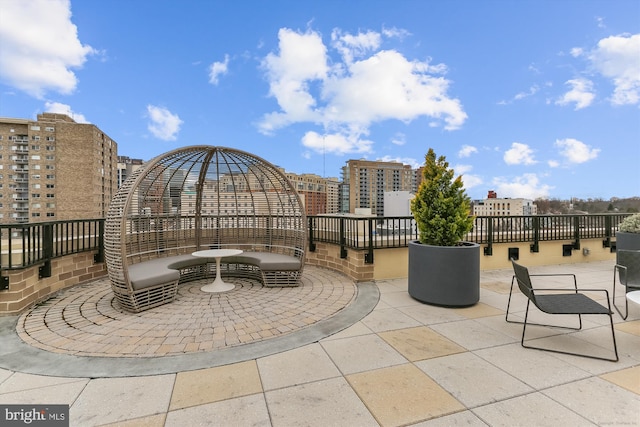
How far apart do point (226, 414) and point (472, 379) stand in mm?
1777

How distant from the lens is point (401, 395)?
6.01 feet

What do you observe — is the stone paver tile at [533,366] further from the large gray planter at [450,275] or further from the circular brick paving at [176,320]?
the circular brick paving at [176,320]

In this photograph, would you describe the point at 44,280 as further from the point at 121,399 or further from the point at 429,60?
the point at 429,60

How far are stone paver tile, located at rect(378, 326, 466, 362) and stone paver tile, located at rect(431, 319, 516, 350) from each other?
0.35 feet

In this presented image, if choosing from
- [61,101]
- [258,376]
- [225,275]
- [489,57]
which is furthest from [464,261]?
[61,101]

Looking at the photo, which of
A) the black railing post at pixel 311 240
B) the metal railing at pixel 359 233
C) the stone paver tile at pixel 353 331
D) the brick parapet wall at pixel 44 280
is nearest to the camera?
the stone paver tile at pixel 353 331

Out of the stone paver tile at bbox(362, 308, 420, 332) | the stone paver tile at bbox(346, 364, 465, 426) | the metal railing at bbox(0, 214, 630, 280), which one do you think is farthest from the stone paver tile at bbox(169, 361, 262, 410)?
the metal railing at bbox(0, 214, 630, 280)

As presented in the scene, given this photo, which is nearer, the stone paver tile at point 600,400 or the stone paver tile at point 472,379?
the stone paver tile at point 600,400

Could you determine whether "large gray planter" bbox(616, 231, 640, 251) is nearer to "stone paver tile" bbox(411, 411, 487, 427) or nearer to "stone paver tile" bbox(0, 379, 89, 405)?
"stone paver tile" bbox(411, 411, 487, 427)

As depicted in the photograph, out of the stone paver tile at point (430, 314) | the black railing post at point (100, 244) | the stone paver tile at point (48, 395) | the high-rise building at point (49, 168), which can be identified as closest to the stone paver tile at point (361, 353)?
the stone paver tile at point (430, 314)

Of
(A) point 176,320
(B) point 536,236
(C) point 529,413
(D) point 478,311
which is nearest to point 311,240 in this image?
(A) point 176,320

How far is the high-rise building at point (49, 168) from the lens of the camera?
4994 centimetres

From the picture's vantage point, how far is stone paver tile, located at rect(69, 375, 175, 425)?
164 centimetres

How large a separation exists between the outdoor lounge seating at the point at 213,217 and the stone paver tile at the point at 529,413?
3348mm
